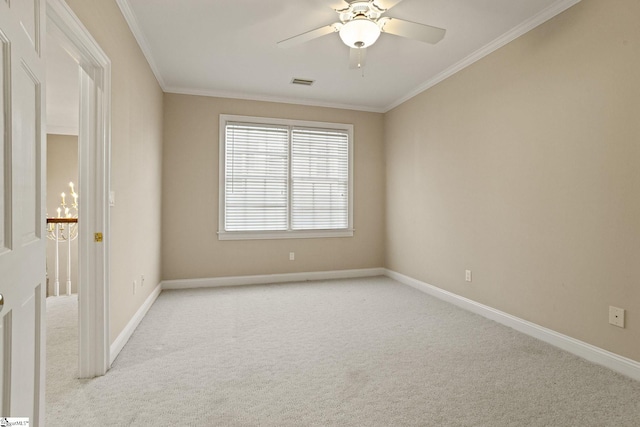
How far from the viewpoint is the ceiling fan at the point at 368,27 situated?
2.47 meters

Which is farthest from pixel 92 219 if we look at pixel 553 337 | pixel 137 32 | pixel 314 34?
pixel 553 337

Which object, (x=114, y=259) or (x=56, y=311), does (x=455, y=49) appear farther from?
(x=56, y=311)

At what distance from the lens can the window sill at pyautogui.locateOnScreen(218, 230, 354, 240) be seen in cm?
482

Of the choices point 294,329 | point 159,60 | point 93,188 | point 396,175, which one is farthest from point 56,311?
point 396,175

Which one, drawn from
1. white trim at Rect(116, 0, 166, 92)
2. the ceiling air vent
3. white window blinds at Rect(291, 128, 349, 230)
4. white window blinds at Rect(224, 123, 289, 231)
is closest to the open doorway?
white trim at Rect(116, 0, 166, 92)

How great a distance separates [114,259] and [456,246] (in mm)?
3369

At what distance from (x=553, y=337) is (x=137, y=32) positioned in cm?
438

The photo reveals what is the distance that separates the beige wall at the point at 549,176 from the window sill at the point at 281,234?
1.47 m

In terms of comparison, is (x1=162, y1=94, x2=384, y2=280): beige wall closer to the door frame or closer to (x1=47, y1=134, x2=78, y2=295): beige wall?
the door frame

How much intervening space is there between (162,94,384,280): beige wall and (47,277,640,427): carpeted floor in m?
1.24

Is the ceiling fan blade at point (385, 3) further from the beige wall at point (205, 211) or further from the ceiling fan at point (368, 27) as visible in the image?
the beige wall at point (205, 211)

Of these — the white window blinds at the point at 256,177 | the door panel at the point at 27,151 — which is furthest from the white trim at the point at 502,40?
the door panel at the point at 27,151

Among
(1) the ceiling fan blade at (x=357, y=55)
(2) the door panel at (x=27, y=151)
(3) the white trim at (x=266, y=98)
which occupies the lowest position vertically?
(2) the door panel at (x=27, y=151)

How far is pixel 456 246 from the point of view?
3.94 meters
